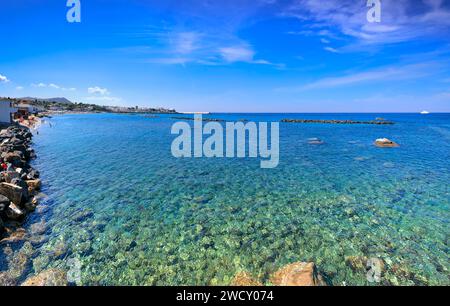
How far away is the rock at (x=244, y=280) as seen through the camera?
7566 mm

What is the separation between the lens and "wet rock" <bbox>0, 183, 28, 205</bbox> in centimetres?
1202

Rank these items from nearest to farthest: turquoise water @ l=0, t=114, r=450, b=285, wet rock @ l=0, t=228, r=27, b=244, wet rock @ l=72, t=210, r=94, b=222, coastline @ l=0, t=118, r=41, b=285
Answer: coastline @ l=0, t=118, r=41, b=285 → turquoise water @ l=0, t=114, r=450, b=285 → wet rock @ l=0, t=228, r=27, b=244 → wet rock @ l=72, t=210, r=94, b=222

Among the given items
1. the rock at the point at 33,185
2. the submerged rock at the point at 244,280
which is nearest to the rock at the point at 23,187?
the rock at the point at 33,185

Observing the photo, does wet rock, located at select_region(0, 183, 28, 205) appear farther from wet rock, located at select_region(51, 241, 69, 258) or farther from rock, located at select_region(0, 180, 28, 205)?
wet rock, located at select_region(51, 241, 69, 258)

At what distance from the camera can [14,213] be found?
11.0 metres

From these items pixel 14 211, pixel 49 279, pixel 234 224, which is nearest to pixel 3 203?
pixel 14 211

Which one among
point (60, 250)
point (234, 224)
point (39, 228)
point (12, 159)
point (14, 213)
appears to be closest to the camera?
point (60, 250)

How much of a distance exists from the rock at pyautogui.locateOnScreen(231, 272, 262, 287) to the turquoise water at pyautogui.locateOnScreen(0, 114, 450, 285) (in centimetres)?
25

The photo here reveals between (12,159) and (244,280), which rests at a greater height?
(12,159)

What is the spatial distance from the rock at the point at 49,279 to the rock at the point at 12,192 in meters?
6.84

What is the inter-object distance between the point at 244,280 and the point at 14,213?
1157cm

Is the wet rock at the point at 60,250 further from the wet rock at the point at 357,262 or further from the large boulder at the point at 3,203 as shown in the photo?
the wet rock at the point at 357,262

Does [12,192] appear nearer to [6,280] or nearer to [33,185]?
[33,185]

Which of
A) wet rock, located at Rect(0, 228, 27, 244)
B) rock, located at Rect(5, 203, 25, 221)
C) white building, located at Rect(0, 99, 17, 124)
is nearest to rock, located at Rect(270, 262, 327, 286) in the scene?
wet rock, located at Rect(0, 228, 27, 244)
